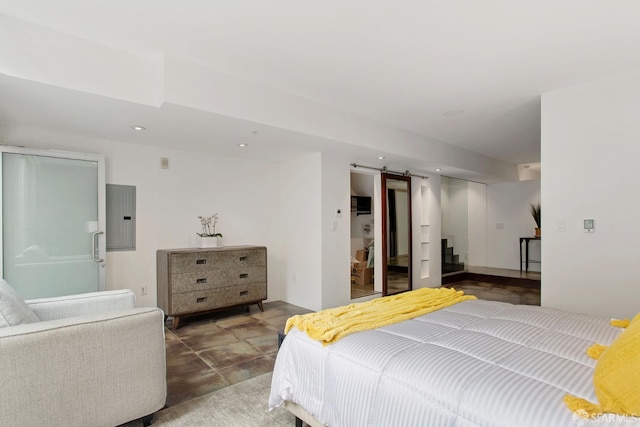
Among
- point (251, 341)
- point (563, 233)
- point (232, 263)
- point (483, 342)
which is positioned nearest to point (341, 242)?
point (232, 263)

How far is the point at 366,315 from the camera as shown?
202 cm

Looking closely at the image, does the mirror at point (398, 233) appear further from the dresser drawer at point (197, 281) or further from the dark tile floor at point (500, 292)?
the dresser drawer at point (197, 281)

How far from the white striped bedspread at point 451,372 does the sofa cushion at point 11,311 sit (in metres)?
1.39

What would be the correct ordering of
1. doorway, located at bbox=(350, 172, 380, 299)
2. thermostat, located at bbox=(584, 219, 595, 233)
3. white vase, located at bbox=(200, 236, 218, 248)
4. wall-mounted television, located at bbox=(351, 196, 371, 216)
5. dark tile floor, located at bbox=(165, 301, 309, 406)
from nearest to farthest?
dark tile floor, located at bbox=(165, 301, 309, 406)
thermostat, located at bbox=(584, 219, 595, 233)
white vase, located at bbox=(200, 236, 218, 248)
doorway, located at bbox=(350, 172, 380, 299)
wall-mounted television, located at bbox=(351, 196, 371, 216)

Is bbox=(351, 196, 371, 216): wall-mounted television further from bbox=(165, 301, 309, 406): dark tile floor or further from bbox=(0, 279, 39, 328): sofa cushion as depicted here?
bbox=(0, 279, 39, 328): sofa cushion

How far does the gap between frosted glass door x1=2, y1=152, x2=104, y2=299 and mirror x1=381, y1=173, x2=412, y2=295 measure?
4.06 meters

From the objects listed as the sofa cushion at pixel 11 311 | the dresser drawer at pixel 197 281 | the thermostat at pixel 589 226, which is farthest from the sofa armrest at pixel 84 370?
the thermostat at pixel 589 226

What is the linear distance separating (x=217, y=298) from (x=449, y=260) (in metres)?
4.77

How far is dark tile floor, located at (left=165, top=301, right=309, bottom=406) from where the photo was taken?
8.27 feet

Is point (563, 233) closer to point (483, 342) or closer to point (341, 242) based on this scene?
point (483, 342)

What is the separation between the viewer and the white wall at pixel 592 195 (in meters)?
2.82

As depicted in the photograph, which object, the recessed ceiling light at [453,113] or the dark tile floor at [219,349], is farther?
the recessed ceiling light at [453,113]

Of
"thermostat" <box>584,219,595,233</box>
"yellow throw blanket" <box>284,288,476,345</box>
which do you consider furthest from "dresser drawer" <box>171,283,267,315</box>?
"thermostat" <box>584,219,595,233</box>

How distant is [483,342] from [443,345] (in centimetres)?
21
